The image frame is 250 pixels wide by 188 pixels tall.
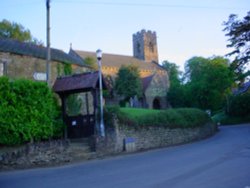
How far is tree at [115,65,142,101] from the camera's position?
155 ft

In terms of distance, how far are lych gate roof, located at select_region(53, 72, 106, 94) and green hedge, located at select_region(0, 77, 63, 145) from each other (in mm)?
1770

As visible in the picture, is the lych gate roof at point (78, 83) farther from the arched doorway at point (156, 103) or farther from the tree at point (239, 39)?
the arched doorway at point (156, 103)

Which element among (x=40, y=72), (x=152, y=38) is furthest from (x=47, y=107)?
(x=152, y=38)

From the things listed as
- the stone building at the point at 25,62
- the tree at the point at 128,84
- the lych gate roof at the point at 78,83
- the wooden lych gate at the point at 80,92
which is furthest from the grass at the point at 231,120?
the lych gate roof at the point at 78,83

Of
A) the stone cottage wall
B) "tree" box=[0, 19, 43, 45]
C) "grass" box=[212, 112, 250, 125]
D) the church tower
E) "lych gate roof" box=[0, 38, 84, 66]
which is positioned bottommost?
"grass" box=[212, 112, 250, 125]

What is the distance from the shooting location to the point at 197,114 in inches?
1128

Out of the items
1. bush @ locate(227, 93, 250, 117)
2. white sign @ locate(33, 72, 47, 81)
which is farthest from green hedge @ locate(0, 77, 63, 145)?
bush @ locate(227, 93, 250, 117)

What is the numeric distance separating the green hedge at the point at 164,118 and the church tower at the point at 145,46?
1975 inches

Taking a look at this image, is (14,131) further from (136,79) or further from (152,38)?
(152,38)

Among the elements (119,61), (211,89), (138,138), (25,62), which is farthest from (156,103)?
(138,138)

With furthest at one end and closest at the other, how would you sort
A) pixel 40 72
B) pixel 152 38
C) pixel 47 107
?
pixel 152 38
pixel 40 72
pixel 47 107

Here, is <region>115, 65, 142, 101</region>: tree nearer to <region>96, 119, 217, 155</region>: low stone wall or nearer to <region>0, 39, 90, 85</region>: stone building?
<region>0, 39, 90, 85</region>: stone building

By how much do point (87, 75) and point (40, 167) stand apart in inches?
265

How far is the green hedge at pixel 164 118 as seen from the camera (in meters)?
18.7
